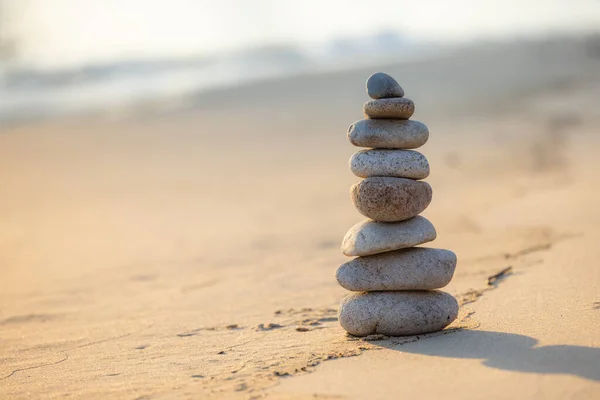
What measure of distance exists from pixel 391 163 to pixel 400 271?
98 centimetres

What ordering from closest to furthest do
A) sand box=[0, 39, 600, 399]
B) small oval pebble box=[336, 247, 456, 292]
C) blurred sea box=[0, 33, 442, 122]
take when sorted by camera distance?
sand box=[0, 39, 600, 399], small oval pebble box=[336, 247, 456, 292], blurred sea box=[0, 33, 442, 122]

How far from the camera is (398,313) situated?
752 cm

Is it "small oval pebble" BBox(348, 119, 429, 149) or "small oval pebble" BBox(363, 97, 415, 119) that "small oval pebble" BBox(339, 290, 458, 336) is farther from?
"small oval pebble" BBox(363, 97, 415, 119)

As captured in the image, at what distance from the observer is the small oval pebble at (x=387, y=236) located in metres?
7.66

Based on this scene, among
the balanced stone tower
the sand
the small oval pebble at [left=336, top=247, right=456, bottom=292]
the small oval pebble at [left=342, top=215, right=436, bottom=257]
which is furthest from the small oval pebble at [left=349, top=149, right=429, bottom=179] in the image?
the sand

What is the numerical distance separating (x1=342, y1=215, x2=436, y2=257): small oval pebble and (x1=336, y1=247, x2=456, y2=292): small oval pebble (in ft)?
0.33

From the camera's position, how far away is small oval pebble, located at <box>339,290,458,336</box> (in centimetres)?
752

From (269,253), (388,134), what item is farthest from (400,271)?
(269,253)

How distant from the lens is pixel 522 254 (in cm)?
1077

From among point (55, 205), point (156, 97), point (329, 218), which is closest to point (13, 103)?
point (156, 97)

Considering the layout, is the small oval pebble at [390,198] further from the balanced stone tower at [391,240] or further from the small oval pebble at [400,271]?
the small oval pebble at [400,271]

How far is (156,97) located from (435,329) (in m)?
28.0

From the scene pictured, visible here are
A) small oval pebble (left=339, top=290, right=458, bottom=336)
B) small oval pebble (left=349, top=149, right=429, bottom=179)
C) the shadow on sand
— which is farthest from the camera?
small oval pebble (left=349, top=149, right=429, bottom=179)

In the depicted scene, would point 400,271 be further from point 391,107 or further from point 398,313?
point 391,107
